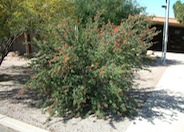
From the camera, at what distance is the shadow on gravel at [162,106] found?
4.82 m

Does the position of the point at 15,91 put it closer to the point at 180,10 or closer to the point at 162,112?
the point at 162,112

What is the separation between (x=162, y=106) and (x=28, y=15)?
492cm

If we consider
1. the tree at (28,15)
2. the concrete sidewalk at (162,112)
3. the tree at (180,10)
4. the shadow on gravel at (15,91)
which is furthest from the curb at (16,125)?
the tree at (180,10)

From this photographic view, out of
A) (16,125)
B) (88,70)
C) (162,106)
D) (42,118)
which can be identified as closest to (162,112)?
(162,106)

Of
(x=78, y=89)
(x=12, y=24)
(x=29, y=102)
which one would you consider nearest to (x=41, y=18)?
(x=12, y=24)

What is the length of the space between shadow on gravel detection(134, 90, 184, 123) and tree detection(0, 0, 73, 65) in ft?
11.1

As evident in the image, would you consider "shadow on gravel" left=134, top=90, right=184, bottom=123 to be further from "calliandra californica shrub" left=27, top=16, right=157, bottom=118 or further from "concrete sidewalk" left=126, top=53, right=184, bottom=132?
"calliandra californica shrub" left=27, top=16, right=157, bottom=118

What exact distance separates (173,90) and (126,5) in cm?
592

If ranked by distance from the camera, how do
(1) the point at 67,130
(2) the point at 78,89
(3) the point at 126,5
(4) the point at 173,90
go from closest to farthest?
1. (1) the point at 67,130
2. (2) the point at 78,89
3. (4) the point at 173,90
4. (3) the point at 126,5

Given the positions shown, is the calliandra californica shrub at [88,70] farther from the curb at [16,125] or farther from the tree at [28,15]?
the tree at [28,15]

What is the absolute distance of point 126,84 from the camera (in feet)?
15.4

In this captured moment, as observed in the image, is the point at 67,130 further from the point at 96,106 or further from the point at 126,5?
the point at 126,5

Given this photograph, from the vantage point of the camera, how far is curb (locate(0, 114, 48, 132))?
419 cm

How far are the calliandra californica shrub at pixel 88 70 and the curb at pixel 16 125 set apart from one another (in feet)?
1.93
